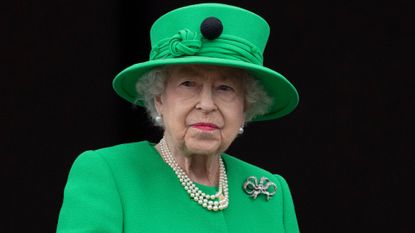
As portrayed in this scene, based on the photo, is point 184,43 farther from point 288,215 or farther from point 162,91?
point 288,215

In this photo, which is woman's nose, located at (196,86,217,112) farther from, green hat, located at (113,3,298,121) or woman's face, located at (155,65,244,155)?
green hat, located at (113,3,298,121)

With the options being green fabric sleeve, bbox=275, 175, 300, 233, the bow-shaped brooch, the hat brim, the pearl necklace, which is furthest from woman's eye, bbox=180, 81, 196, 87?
green fabric sleeve, bbox=275, 175, 300, 233

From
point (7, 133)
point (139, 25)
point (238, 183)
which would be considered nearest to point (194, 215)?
point (238, 183)

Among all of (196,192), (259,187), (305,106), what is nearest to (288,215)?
(259,187)

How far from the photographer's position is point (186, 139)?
9.55ft

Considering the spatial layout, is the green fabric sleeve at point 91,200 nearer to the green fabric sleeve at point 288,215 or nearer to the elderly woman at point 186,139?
the elderly woman at point 186,139

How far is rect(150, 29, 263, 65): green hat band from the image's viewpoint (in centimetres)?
287

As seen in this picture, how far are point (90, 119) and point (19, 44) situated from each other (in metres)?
0.53

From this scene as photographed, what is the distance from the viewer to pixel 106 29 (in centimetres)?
434

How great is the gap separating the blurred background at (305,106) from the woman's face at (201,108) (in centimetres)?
136

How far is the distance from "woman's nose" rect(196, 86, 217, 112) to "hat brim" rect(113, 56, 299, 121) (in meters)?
0.12

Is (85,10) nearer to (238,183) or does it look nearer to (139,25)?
(139,25)

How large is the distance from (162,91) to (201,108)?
0.68 ft

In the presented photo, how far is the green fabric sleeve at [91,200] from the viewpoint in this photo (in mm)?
2711
